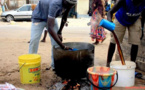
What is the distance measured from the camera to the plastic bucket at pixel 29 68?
3191 millimetres

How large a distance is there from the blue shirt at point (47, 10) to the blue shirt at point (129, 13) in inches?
45.0

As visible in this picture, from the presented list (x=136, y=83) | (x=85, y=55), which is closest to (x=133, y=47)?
(x=136, y=83)

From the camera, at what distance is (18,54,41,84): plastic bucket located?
3191 millimetres

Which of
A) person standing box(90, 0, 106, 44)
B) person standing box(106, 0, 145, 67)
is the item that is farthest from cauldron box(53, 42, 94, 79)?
person standing box(90, 0, 106, 44)

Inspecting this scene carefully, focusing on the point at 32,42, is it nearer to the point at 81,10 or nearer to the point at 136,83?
the point at 136,83

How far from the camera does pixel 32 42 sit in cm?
364

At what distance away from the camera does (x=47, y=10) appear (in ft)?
11.2

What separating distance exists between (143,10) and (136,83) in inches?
50.8

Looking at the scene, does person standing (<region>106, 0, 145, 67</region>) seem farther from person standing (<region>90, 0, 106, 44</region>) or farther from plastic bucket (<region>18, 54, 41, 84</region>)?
person standing (<region>90, 0, 106, 44</region>)

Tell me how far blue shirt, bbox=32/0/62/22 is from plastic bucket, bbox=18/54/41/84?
0.72 m

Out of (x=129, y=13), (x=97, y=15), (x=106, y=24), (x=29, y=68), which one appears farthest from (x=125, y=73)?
(x=97, y=15)

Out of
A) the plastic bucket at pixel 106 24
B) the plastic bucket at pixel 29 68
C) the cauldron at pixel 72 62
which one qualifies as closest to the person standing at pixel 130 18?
the plastic bucket at pixel 106 24

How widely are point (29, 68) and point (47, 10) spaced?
3.32ft

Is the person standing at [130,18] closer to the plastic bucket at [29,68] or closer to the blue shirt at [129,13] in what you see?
the blue shirt at [129,13]
